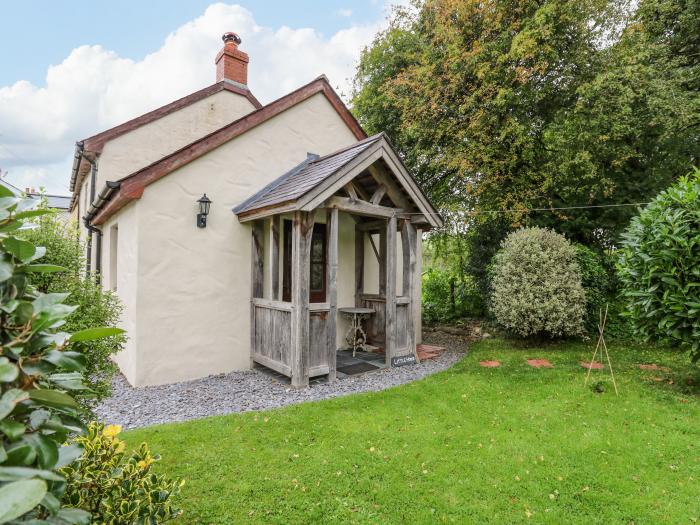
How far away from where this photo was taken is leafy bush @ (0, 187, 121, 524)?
1.06 metres

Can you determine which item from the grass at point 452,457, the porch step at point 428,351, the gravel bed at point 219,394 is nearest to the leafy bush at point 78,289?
the grass at point 452,457

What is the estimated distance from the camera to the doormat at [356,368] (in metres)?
7.16

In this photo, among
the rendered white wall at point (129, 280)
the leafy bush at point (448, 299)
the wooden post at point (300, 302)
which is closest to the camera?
the wooden post at point (300, 302)

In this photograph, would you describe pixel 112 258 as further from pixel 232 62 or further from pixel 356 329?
pixel 232 62

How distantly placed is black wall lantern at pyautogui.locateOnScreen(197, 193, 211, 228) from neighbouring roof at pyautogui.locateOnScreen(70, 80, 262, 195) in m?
4.44

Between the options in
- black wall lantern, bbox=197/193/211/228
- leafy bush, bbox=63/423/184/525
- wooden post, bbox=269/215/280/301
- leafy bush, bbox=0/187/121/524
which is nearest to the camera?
leafy bush, bbox=0/187/121/524

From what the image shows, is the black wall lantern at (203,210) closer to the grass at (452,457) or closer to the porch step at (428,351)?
the grass at (452,457)

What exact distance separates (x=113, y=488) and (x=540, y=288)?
8448 mm

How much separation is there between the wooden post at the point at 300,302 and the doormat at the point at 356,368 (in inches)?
45.7

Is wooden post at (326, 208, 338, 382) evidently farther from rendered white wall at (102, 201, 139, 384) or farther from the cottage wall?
rendered white wall at (102, 201, 139, 384)

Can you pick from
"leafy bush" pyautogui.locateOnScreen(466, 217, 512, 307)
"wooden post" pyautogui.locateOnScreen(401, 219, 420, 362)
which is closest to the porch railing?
"wooden post" pyautogui.locateOnScreen(401, 219, 420, 362)

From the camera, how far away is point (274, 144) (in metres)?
7.84

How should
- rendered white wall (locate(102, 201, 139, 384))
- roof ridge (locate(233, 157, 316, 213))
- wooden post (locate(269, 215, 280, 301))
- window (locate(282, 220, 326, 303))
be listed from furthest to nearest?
window (locate(282, 220, 326, 303)), roof ridge (locate(233, 157, 316, 213)), wooden post (locate(269, 215, 280, 301)), rendered white wall (locate(102, 201, 139, 384))

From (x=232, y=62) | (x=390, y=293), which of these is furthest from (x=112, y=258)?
(x=232, y=62)
